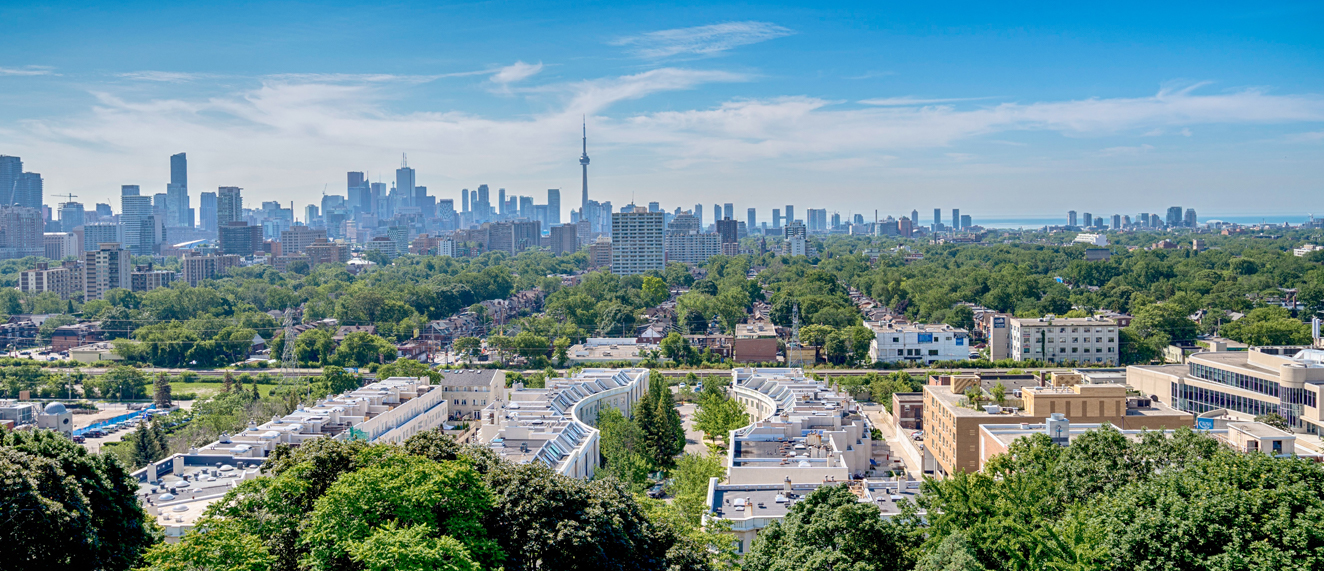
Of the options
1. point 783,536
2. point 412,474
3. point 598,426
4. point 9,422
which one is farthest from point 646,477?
point 9,422

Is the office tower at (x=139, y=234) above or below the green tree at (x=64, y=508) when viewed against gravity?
above

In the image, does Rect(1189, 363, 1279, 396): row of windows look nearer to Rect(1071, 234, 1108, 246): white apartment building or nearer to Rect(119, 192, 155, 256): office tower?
Rect(1071, 234, 1108, 246): white apartment building

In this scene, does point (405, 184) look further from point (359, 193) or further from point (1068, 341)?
point (1068, 341)

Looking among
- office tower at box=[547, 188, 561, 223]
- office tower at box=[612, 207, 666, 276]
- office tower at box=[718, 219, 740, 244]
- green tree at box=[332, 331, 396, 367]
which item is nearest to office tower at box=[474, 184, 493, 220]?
office tower at box=[547, 188, 561, 223]

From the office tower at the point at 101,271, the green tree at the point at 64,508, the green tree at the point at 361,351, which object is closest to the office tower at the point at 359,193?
the office tower at the point at 101,271

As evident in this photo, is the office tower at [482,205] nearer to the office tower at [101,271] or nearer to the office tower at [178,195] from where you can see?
the office tower at [178,195]

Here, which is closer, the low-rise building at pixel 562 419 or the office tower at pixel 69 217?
the low-rise building at pixel 562 419

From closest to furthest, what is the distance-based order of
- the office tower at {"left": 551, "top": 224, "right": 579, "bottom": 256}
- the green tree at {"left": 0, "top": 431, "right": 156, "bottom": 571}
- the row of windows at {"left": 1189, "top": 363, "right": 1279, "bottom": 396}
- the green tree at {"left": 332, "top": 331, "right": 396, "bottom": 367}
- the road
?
the green tree at {"left": 0, "top": 431, "right": 156, "bottom": 571} < the row of windows at {"left": 1189, "top": 363, "right": 1279, "bottom": 396} < the road < the green tree at {"left": 332, "top": 331, "right": 396, "bottom": 367} < the office tower at {"left": 551, "top": 224, "right": 579, "bottom": 256}
